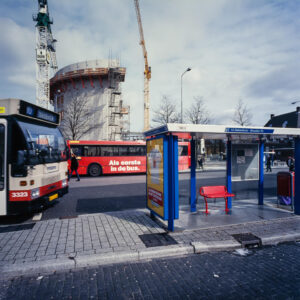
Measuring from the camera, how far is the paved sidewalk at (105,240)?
3705 millimetres

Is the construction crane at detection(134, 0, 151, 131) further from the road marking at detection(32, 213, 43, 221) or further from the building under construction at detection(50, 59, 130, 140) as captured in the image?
the road marking at detection(32, 213, 43, 221)

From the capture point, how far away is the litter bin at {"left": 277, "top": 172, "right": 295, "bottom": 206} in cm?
679

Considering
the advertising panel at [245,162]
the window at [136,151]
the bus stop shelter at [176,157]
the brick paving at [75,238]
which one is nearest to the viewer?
the brick paving at [75,238]

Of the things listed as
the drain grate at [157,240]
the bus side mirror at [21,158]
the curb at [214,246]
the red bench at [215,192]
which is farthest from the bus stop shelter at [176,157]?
the bus side mirror at [21,158]

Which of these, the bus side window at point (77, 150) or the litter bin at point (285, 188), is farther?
the bus side window at point (77, 150)

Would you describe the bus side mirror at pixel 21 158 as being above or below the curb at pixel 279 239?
above

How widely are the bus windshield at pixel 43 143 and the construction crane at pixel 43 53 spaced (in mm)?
43043

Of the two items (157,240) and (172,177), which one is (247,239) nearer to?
(157,240)

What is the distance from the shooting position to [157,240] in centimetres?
453

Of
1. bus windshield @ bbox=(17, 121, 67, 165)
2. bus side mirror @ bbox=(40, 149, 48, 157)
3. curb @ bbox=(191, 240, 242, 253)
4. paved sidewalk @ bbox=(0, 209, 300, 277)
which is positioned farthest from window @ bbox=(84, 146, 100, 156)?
curb @ bbox=(191, 240, 242, 253)

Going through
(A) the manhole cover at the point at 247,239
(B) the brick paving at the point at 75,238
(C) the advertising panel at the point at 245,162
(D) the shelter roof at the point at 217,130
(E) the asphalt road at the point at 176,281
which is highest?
(D) the shelter roof at the point at 217,130

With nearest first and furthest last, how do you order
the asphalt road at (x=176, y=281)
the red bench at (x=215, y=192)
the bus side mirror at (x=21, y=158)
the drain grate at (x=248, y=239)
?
the asphalt road at (x=176, y=281), the drain grate at (x=248, y=239), the bus side mirror at (x=21, y=158), the red bench at (x=215, y=192)

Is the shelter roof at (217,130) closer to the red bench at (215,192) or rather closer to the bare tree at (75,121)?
the red bench at (215,192)

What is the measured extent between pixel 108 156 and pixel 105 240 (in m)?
12.9
